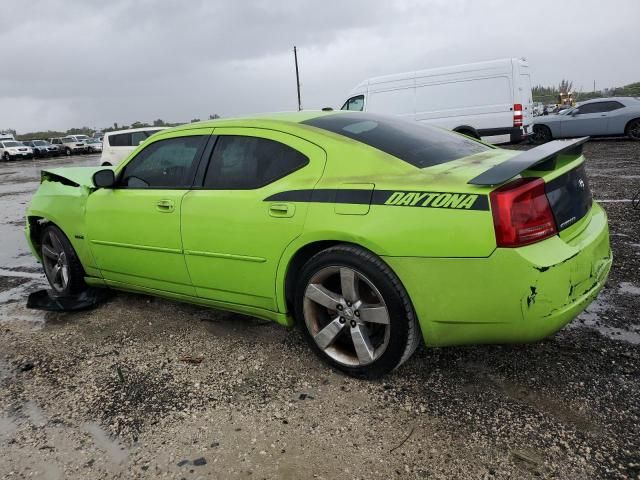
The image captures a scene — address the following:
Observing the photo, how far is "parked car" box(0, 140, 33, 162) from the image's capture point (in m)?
34.0

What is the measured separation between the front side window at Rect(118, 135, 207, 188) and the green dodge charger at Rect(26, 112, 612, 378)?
0.01 metres

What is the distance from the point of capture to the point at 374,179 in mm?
2607

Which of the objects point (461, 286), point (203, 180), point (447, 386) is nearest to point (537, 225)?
point (461, 286)

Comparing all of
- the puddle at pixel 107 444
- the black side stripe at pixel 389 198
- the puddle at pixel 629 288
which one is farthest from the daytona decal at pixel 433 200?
the puddle at pixel 629 288

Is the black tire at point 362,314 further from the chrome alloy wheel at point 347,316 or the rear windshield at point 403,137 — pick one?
the rear windshield at point 403,137

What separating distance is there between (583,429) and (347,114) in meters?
2.28

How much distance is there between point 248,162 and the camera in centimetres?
309

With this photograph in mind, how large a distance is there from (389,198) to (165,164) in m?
1.82

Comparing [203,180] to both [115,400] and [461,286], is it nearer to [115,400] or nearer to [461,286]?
[115,400]

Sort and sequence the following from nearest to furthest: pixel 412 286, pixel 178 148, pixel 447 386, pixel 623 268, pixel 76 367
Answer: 1. pixel 412 286
2. pixel 447 386
3. pixel 76 367
4. pixel 178 148
5. pixel 623 268

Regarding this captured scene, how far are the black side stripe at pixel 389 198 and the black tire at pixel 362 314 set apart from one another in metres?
0.26

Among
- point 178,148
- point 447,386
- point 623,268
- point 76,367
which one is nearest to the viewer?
point 447,386

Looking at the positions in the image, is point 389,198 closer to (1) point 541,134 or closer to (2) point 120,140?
(2) point 120,140

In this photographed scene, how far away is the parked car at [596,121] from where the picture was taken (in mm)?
14805
